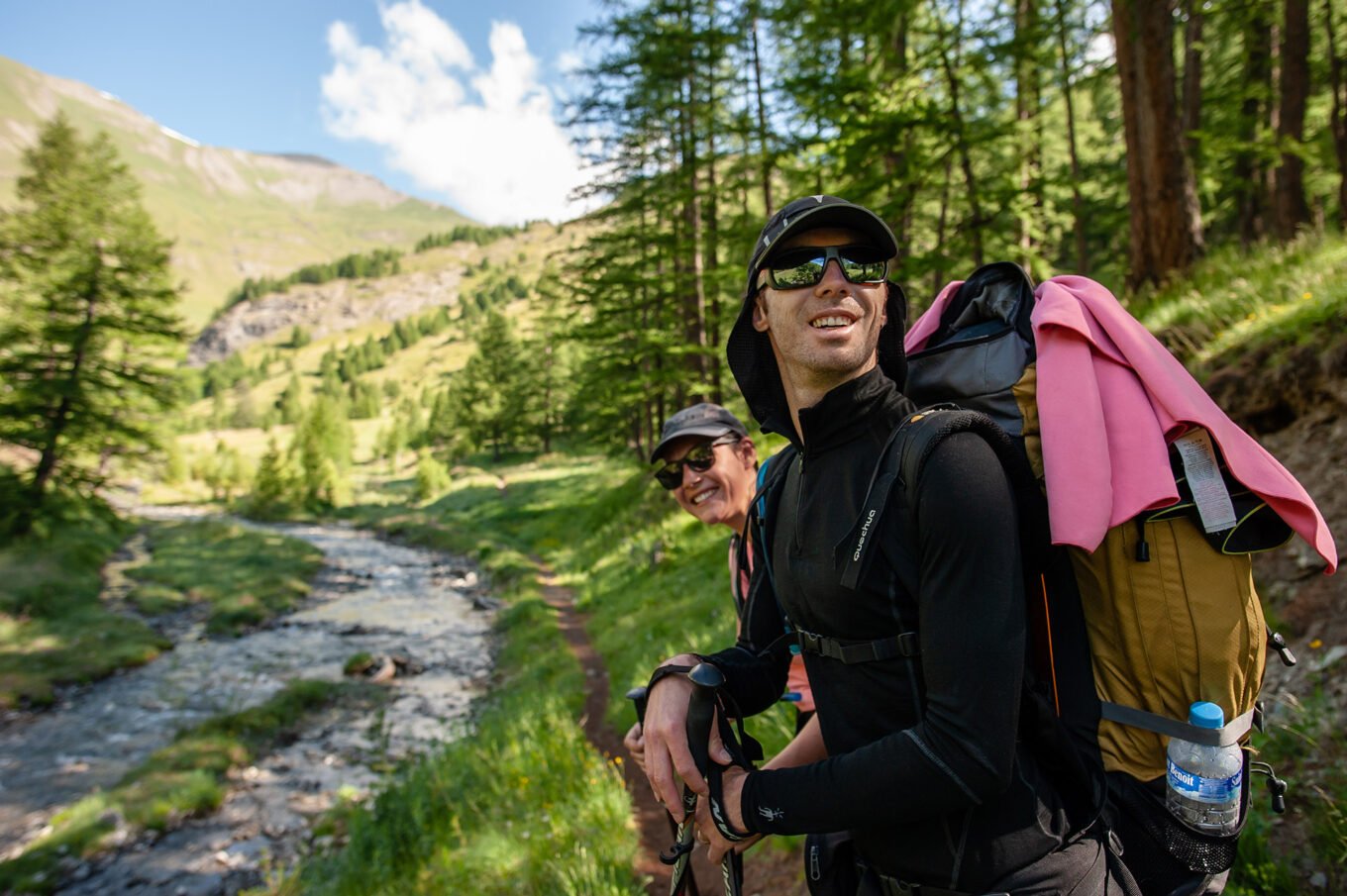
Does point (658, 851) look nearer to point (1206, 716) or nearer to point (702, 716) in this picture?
point (702, 716)

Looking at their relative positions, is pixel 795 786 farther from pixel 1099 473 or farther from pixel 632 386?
pixel 632 386

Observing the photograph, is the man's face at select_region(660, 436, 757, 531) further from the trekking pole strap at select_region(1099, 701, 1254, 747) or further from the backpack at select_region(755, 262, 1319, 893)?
the trekking pole strap at select_region(1099, 701, 1254, 747)

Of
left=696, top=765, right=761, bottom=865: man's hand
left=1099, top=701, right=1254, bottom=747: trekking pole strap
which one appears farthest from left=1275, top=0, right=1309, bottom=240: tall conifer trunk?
left=696, top=765, right=761, bottom=865: man's hand

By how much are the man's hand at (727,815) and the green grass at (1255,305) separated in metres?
5.25

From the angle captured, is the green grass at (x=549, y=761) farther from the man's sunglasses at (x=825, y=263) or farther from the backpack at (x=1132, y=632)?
the man's sunglasses at (x=825, y=263)

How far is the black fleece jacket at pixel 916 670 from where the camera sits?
1281 millimetres

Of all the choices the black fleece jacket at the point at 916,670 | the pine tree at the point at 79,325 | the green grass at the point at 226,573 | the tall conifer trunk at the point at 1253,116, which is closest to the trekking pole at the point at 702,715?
the black fleece jacket at the point at 916,670

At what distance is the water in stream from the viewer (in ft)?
28.3

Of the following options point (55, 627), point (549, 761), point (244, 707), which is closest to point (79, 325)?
point (55, 627)

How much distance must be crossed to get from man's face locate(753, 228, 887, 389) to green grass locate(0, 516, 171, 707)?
1838 centimetres

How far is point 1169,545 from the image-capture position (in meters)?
1.38

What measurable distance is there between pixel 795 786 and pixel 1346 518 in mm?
4219

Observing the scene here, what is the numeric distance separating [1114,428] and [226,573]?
1173 inches

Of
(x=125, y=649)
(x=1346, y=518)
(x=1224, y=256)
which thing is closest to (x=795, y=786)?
(x=1346, y=518)
